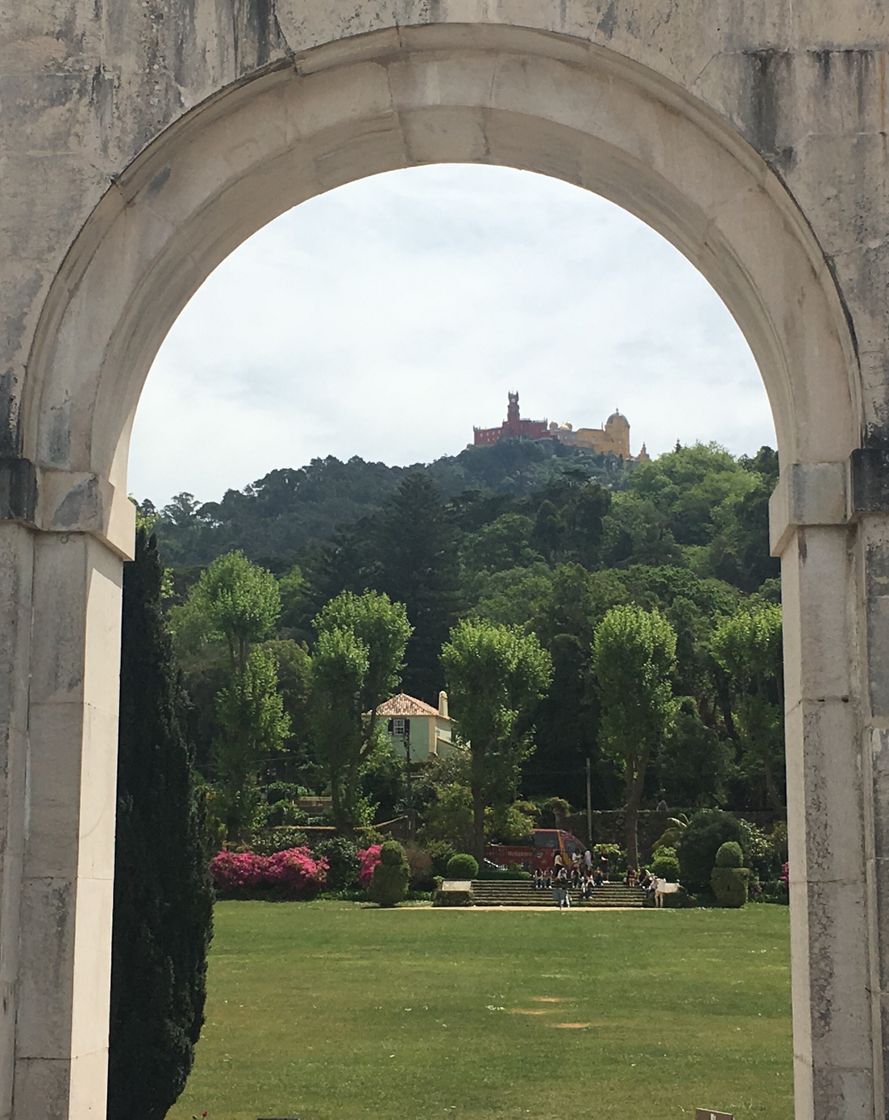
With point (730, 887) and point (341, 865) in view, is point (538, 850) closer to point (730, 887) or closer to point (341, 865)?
point (341, 865)

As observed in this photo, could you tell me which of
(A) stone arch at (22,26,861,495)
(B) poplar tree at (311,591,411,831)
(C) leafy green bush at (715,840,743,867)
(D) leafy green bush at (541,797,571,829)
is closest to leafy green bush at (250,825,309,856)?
(B) poplar tree at (311,591,411,831)

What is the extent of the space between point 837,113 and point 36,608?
13.8 ft

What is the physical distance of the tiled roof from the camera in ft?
214

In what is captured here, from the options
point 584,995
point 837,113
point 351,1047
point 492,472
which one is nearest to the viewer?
point 837,113

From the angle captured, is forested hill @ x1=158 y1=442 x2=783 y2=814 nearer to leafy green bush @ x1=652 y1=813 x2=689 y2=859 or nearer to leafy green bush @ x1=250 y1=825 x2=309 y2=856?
leafy green bush @ x1=652 y1=813 x2=689 y2=859

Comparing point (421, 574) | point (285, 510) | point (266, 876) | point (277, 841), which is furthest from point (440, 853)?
point (285, 510)

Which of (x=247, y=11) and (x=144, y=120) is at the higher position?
(x=247, y=11)

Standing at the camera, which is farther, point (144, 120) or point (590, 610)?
point (590, 610)

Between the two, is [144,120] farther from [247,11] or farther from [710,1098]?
[710,1098]

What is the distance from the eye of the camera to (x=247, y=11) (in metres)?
6.81

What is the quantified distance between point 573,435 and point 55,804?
632 ft

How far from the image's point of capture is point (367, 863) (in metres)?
43.6

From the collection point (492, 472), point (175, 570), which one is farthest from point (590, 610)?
point (492, 472)

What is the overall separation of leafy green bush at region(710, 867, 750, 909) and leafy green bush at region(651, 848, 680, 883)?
4725 mm
